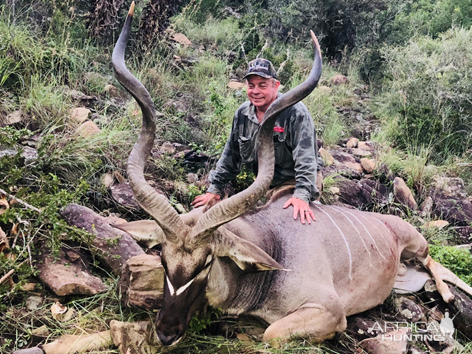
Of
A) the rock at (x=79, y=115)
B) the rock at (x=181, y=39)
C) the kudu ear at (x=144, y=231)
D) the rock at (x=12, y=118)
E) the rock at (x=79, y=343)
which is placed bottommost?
the rock at (x=79, y=343)

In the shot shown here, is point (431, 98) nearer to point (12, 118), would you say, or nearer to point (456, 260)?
point (456, 260)

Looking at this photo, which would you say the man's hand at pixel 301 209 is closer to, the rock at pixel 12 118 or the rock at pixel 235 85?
the rock at pixel 12 118

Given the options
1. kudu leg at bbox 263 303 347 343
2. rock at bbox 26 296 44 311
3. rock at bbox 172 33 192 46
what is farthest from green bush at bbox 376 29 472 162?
rock at bbox 26 296 44 311

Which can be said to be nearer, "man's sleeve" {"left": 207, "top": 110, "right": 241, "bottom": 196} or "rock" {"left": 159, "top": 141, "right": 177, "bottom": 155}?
"man's sleeve" {"left": 207, "top": 110, "right": 241, "bottom": 196}

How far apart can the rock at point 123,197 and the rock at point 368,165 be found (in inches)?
158

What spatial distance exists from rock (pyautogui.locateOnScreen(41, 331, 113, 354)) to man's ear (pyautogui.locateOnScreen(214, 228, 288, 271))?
3.36ft

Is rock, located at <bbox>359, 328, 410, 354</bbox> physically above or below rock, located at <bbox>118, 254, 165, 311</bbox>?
above

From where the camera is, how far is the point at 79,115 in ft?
19.5

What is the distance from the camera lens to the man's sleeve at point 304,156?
410 centimetres

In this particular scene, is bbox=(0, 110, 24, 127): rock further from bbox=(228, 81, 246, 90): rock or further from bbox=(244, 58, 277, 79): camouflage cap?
bbox=(228, 81, 246, 90): rock

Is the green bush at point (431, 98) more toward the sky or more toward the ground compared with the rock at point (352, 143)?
more toward the sky

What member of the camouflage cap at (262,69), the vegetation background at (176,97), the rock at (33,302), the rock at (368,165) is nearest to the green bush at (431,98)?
the vegetation background at (176,97)

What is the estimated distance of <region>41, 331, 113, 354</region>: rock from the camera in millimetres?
3041

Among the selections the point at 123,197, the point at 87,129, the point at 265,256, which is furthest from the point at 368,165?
the point at 265,256
